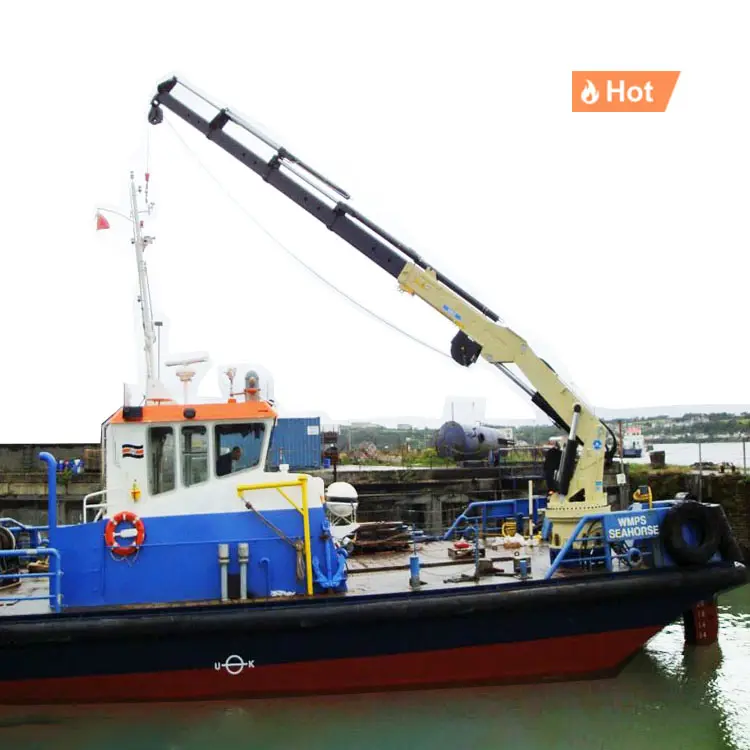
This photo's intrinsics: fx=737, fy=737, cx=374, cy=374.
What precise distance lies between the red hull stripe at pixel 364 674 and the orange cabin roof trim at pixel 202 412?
7.48 feet

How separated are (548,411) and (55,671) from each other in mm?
5746

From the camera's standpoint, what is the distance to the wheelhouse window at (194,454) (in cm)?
729

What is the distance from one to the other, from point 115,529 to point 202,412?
1.36 metres

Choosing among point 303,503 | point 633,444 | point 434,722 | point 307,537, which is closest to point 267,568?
point 307,537

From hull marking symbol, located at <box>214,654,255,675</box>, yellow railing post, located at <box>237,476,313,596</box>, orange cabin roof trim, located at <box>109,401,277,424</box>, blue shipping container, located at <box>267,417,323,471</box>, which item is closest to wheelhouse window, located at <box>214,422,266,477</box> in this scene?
orange cabin roof trim, located at <box>109,401,277,424</box>

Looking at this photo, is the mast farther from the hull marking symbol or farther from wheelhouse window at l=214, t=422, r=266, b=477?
the hull marking symbol

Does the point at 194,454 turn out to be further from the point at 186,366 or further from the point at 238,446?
the point at 186,366

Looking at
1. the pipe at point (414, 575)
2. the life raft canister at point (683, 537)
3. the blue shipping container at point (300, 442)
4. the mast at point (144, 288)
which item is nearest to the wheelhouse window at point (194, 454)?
the mast at point (144, 288)

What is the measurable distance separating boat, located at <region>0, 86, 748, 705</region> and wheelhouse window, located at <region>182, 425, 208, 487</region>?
0.01 m

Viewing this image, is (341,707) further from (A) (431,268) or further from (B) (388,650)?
(A) (431,268)

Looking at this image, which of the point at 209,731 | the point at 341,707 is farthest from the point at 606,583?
the point at 209,731

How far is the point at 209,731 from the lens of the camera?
6.62 metres

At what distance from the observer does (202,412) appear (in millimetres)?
7289

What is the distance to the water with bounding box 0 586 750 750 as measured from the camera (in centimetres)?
645
